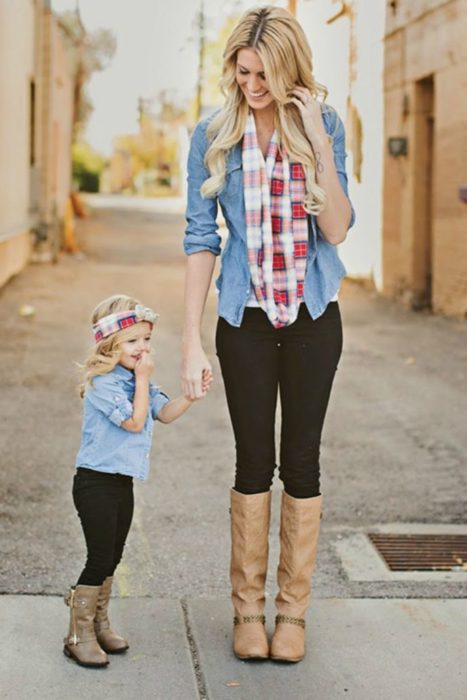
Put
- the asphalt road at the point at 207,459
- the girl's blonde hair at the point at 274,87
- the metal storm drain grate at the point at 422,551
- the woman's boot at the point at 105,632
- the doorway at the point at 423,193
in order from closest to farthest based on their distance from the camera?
the girl's blonde hair at the point at 274,87
the woman's boot at the point at 105,632
the asphalt road at the point at 207,459
the metal storm drain grate at the point at 422,551
the doorway at the point at 423,193

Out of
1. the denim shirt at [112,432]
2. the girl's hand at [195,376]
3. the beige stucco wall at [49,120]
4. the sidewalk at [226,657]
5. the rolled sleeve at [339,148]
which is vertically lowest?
the sidewalk at [226,657]

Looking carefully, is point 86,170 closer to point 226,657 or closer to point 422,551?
point 422,551

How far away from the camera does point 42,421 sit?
7156 millimetres

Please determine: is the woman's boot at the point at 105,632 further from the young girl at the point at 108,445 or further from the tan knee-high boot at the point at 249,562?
the tan knee-high boot at the point at 249,562

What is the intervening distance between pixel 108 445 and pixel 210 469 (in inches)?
108

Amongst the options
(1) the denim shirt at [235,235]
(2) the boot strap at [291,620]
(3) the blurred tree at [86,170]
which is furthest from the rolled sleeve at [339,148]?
(3) the blurred tree at [86,170]

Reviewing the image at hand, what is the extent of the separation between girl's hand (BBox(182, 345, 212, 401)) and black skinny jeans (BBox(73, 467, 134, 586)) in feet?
1.08

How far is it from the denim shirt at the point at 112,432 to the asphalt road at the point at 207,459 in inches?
34.1

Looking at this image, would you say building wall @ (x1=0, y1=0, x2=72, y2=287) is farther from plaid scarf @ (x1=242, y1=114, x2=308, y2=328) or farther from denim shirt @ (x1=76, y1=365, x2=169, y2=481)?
plaid scarf @ (x1=242, y1=114, x2=308, y2=328)

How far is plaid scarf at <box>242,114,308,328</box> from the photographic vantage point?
343 cm

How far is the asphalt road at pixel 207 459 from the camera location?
448 cm

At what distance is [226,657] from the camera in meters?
3.59

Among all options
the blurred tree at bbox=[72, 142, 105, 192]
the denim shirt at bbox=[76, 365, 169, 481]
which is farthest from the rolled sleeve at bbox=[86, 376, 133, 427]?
the blurred tree at bbox=[72, 142, 105, 192]

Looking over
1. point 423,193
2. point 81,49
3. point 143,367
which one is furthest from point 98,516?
point 81,49
